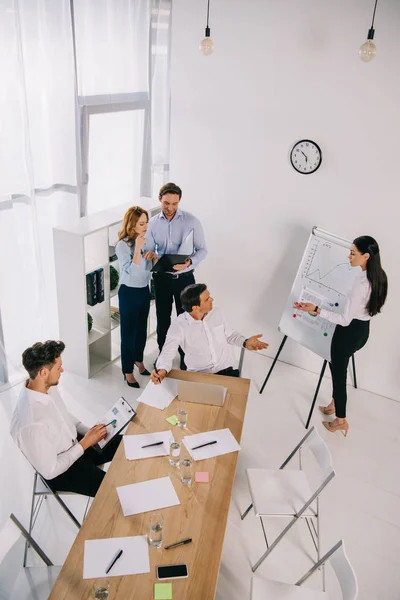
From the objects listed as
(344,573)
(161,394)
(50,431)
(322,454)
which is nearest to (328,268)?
(322,454)

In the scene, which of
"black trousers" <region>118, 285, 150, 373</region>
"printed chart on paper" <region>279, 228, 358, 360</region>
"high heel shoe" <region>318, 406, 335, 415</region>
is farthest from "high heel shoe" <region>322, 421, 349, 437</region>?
"black trousers" <region>118, 285, 150, 373</region>

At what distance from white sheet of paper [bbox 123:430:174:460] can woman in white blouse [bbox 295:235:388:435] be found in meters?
1.70

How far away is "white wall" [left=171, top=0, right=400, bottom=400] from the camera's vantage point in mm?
4086

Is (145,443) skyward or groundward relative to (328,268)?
groundward

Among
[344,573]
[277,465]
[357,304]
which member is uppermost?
[357,304]

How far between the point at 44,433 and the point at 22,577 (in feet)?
2.25

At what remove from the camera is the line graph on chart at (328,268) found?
4234 mm

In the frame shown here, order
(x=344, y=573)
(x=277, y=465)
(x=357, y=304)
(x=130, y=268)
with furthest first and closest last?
(x=130, y=268)
(x=277, y=465)
(x=357, y=304)
(x=344, y=573)

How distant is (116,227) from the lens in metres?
4.69

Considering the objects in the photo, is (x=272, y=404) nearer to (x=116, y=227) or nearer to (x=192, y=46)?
(x=116, y=227)

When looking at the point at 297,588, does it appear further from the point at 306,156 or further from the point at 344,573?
the point at 306,156

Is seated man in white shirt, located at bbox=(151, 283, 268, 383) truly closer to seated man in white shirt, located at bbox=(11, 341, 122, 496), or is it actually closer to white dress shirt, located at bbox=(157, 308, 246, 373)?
white dress shirt, located at bbox=(157, 308, 246, 373)

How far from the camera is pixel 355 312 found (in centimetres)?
385

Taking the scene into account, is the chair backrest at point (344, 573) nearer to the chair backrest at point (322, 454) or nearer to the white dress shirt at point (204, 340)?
the chair backrest at point (322, 454)
